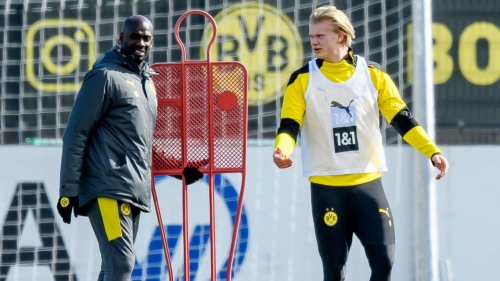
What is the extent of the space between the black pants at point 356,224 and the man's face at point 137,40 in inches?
43.8

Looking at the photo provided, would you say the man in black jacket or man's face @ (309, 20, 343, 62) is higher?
man's face @ (309, 20, 343, 62)

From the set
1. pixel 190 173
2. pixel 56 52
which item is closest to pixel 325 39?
pixel 190 173

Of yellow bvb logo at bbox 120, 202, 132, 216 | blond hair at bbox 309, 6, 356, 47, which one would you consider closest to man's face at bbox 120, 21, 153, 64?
yellow bvb logo at bbox 120, 202, 132, 216

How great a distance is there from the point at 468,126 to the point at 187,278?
Result: 2.69 meters

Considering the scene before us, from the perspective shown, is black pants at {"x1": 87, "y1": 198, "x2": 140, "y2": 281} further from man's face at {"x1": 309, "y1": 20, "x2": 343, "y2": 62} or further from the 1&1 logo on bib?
man's face at {"x1": 309, "y1": 20, "x2": 343, "y2": 62}

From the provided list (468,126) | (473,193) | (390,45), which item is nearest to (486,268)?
(473,193)

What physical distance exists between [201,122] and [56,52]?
1.85 meters

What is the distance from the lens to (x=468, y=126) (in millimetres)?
7156

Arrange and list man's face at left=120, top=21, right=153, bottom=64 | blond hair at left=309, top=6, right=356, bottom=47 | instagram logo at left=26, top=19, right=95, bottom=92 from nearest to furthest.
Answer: blond hair at left=309, top=6, right=356, bottom=47
man's face at left=120, top=21, right=153, bottom=64
instagram logo at left=26, top=19, right=95, bottom=92

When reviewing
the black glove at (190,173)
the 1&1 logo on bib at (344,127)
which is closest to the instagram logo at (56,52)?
the black glove at (190,173)

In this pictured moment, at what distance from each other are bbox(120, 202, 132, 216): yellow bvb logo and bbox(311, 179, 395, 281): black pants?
2.98 ft

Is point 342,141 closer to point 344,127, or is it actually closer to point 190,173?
point 344,127

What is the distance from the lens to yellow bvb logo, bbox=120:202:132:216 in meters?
4.79

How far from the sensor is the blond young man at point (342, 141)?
467 centimetres
